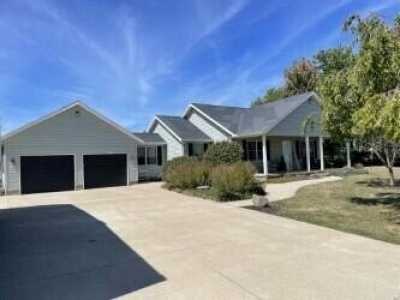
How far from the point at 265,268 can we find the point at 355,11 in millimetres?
7853

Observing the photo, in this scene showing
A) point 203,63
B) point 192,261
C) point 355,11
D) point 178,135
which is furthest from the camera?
point 203,63

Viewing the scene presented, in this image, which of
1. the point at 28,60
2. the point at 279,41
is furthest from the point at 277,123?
the point at 28,60

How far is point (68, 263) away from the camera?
6324 millimetres

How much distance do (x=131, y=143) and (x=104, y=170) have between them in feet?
8.40

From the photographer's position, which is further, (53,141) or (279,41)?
(279,41)

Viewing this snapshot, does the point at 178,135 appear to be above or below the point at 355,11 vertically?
below

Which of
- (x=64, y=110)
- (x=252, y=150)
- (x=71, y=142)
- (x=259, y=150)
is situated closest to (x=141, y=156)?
(x=71, y=142)

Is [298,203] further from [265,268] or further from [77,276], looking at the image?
[77,276]

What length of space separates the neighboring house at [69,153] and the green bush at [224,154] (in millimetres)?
5137

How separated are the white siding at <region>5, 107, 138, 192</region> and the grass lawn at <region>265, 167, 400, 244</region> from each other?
12.5 metres

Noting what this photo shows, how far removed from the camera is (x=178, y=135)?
84.9 feet

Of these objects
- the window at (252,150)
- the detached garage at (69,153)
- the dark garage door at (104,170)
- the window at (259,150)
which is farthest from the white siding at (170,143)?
the window at (259,150)

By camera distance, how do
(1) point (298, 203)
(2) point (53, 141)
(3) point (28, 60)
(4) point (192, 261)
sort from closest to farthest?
1. (4) point (192, 261)
2. (1) point (298, 203)
3. (3) point (28, 60)
4. (2) point (53, 141)

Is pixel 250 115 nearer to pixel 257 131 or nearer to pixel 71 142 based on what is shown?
pixel 257 131
